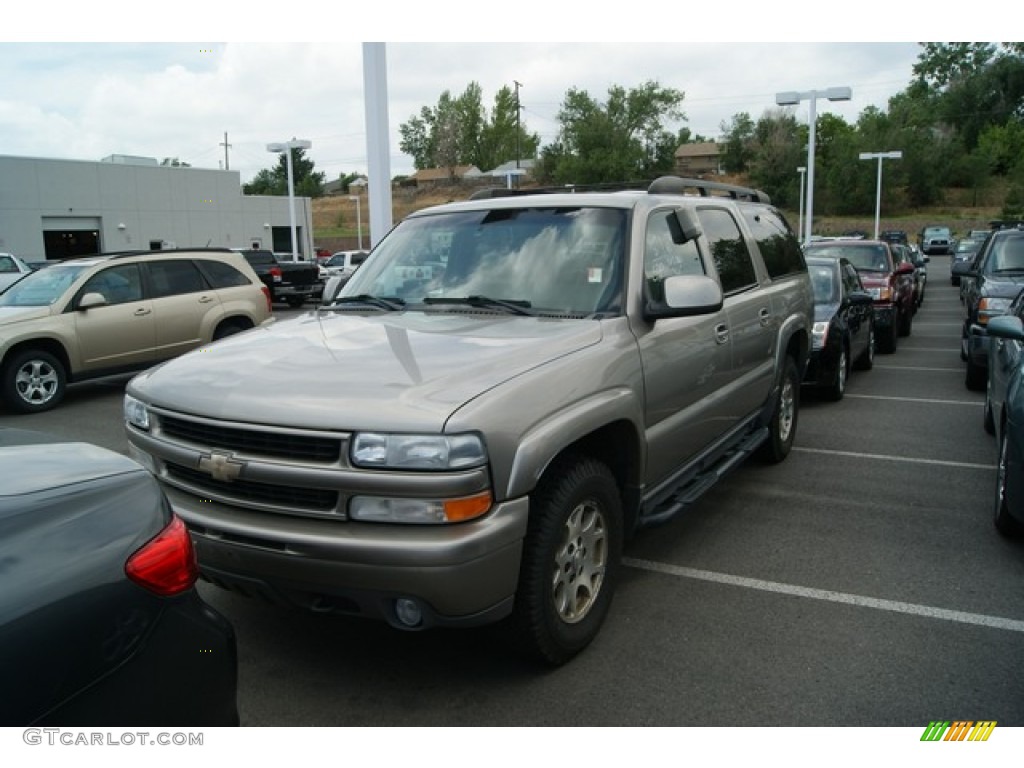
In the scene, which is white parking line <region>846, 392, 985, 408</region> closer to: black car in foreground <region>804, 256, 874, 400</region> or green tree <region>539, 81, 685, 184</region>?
black car in foreground <region>804, 256, 874, 400</region>

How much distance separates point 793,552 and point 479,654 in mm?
2113

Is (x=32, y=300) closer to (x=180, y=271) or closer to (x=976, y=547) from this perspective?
(x=180, y=271)

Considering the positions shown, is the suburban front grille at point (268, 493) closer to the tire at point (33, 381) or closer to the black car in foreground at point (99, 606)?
the black car in foreground at point (99, 606)

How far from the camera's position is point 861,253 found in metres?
14.2

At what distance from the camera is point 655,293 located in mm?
4129

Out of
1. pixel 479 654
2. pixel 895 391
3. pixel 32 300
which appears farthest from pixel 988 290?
pixel 32 300

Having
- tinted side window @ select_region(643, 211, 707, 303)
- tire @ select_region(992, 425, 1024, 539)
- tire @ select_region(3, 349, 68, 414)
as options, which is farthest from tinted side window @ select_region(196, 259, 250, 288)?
tire @ select_region(992, 425, 1024, 539)

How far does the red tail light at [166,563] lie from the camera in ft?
6.66

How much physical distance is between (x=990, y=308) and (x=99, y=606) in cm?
968

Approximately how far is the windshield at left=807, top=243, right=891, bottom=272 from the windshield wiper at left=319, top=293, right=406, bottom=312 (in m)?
10.5

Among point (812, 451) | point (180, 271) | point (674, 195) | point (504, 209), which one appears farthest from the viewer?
point (180, 271)

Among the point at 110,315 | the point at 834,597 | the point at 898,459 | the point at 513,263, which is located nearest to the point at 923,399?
the point at 898,459

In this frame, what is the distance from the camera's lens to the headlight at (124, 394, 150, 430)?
350cm
